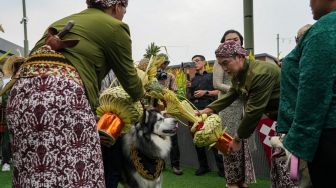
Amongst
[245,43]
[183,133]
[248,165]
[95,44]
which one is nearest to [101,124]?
[95,44]

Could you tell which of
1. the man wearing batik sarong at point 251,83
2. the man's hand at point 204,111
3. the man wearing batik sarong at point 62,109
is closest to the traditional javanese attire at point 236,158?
the man's hand at point 204,111

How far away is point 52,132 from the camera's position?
7.59 ft

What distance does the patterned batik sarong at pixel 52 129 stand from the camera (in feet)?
7.61

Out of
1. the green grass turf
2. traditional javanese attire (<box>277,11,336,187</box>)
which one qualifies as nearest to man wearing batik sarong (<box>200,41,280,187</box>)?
traditional javanese attire (<box>277,11,336,187</box>)

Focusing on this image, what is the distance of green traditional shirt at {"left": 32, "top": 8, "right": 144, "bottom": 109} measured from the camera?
2.49 m

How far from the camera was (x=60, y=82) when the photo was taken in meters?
2.36

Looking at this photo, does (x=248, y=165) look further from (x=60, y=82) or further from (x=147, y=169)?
(x=60, y=82)

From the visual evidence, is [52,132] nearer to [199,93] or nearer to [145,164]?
[145,164]

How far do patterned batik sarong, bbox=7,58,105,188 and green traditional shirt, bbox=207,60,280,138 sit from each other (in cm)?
188

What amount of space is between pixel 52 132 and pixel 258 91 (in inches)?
81.8

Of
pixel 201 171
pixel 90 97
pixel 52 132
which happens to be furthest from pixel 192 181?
pixel 52 132

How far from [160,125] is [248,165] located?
1837 millimetres

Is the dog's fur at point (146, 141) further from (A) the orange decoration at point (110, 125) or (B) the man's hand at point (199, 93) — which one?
(B) the man's hand at point (199, 93)

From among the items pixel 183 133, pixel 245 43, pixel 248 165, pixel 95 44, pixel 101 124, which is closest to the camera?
pixel 95 44
